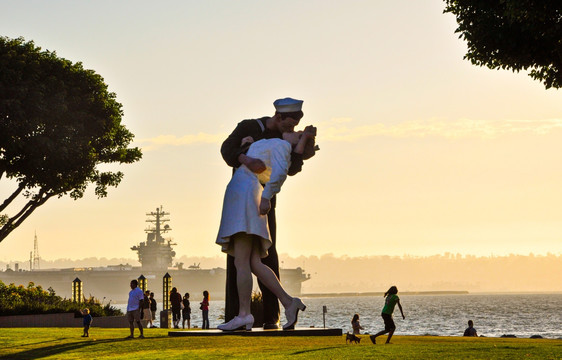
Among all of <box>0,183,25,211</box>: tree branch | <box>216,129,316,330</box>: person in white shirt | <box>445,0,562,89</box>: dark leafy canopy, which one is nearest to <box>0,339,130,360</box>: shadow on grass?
<box>216,129,316,330</box>: person in white shirt

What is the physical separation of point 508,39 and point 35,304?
67.3 ft

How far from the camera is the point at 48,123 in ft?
104

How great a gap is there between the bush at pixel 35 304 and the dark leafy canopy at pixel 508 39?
60.9ft

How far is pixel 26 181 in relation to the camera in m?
32.5

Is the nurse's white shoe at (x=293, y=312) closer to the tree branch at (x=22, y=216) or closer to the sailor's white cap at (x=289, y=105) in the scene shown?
the sailor's white cap at (x=289, y=105)

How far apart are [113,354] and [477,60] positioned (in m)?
8.58

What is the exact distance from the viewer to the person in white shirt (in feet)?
34.4

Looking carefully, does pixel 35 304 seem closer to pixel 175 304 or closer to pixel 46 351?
pixel 175 304

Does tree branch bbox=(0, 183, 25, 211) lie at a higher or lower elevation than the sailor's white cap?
higher

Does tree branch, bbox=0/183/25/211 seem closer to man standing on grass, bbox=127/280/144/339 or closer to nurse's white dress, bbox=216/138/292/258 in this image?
man standing on grass, bbox=127/280/144/339

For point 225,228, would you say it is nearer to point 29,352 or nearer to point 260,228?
point 260,228

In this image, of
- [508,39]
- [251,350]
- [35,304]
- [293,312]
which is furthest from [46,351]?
[35,304]

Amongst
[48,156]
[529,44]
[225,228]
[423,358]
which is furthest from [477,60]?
[48,156]

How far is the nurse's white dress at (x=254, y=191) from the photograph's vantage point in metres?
10.5
